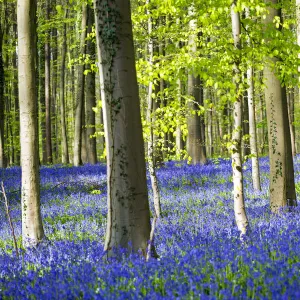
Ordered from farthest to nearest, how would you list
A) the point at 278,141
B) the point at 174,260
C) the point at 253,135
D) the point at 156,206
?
the point at 253,135, the point at 278,141, the point at 156,206, the point at 174,260

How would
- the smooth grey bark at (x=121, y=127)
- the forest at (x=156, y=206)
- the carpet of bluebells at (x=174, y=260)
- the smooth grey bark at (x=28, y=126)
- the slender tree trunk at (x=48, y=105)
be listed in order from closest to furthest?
the carpet of bluebells at (x=174, y=260), the forest at (x=156, y=206), the smooth grey bark at (x=121, y=127), the smooth grey bark at (x=28, y=126), the slender tree trunk at (x=48, y=105)

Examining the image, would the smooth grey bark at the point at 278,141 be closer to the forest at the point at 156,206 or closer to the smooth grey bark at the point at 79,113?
the forest at the point at 156,206

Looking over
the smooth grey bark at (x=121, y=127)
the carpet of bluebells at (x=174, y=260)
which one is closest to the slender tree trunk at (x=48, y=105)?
the carpet of bluebells at (x=174, y=260)

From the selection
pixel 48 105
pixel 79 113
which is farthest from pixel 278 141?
pixel 48 105

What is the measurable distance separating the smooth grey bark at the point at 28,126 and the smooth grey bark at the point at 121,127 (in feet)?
7.38

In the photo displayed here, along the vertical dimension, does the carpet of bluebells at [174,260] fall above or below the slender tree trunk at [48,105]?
below

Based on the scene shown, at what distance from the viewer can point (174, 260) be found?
4965 millimetres

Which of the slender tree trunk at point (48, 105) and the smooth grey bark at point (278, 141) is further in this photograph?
the slender tree trunk at point (48, 105)

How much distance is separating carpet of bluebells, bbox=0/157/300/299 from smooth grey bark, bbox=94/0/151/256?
16.9 inches

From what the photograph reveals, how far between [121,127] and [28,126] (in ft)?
7.96

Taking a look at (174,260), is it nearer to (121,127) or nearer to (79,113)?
(121,127)

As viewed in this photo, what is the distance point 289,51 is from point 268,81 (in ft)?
7.93

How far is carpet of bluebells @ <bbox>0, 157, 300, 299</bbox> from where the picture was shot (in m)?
3.84

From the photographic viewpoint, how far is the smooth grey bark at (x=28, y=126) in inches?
283
